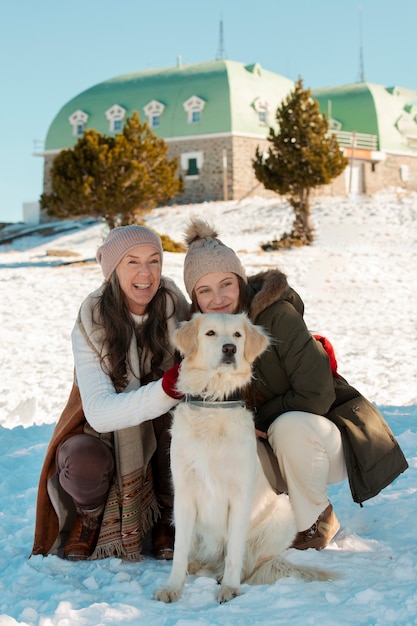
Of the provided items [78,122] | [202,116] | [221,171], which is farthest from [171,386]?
[78,122]

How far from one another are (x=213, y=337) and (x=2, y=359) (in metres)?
6.62

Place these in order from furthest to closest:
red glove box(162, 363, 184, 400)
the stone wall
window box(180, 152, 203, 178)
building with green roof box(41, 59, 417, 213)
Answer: window box(180, 152, 203, 178)
building with green roof box(41, 59, 417, 213)
the stone wall
red glove box(162, 363, 184, 400)

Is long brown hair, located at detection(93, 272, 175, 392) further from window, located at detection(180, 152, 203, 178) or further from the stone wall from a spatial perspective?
window, located at detection(180, 152, 203, 178)

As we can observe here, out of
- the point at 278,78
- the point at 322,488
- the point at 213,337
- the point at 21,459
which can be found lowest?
the point at 21,459

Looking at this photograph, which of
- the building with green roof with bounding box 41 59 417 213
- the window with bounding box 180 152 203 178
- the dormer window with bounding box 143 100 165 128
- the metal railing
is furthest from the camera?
the metal railing

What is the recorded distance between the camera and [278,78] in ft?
120

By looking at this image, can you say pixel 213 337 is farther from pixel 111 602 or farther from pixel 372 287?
pixel 372 287

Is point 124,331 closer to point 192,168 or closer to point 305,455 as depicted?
point 305,455

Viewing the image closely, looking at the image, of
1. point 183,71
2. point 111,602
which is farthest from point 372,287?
point 183,71

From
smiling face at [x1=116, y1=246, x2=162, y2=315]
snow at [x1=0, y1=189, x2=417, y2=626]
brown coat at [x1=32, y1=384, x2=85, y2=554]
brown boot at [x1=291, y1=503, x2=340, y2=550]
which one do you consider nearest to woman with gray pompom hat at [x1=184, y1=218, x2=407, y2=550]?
brown boot at [x1=291, y1=503, x2=340, y2=550]

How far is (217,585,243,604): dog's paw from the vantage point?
2.90 metres

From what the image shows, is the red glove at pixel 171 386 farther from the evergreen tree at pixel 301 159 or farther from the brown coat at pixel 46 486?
the evergreen tree at pixel 301 159

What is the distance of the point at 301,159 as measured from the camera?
20.1 m

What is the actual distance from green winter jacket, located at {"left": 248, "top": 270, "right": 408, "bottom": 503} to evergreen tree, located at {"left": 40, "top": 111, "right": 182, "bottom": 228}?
1517cm
